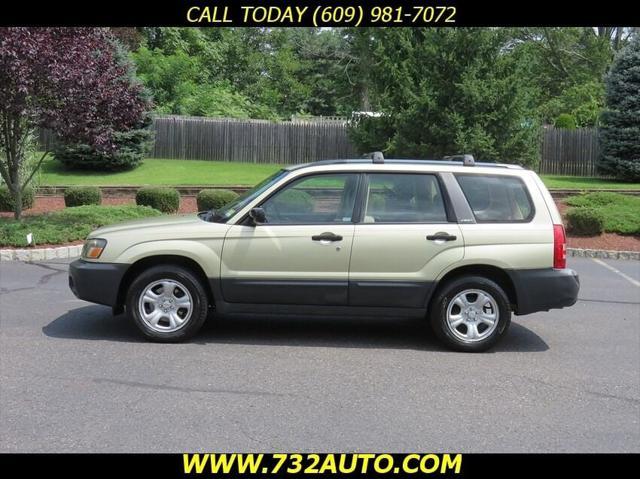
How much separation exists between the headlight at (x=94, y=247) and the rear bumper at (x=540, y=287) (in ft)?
12.8

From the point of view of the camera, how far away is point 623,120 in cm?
2525

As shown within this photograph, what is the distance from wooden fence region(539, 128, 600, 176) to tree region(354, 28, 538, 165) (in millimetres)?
7455

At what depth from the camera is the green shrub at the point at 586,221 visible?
1534cm

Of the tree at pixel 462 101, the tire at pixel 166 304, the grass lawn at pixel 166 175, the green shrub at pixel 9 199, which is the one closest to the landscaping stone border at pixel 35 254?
the green shrub at pixel 9 199

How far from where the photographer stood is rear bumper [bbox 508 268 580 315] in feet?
21.5

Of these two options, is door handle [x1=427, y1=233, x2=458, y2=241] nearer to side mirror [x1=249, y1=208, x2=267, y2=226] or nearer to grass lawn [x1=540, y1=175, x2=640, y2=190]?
side mirror [x1=249, y1=208, x2=267, y2=226]

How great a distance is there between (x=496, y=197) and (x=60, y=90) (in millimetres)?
9504

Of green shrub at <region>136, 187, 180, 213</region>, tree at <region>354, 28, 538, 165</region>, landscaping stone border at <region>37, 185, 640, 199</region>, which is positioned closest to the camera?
green shrub at <region>136, 187, 180, 213</region>

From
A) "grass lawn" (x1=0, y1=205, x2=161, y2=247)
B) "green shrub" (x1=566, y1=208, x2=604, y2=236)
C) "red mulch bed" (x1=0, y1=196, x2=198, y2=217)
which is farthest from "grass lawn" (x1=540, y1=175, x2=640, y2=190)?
"grass lawn" (x1=0, y1=205, x2=161, y2=247)

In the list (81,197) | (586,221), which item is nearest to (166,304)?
(586,221)

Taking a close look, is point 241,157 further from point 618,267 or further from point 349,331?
point 349,331

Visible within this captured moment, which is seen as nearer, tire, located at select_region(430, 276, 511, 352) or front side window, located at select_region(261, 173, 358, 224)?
tire, located at select_region(430, 276, 511, 352)

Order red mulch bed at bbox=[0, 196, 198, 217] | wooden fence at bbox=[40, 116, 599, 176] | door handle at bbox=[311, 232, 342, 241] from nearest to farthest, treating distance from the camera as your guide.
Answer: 1. door handle at bbox=[311, 232, 342, 241]
2. red mulch bed at bbox=[0, 196, 198, 217]
3. wooden fence at bbox=[40, 116, 599, 176]

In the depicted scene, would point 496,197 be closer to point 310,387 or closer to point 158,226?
point 310,387
